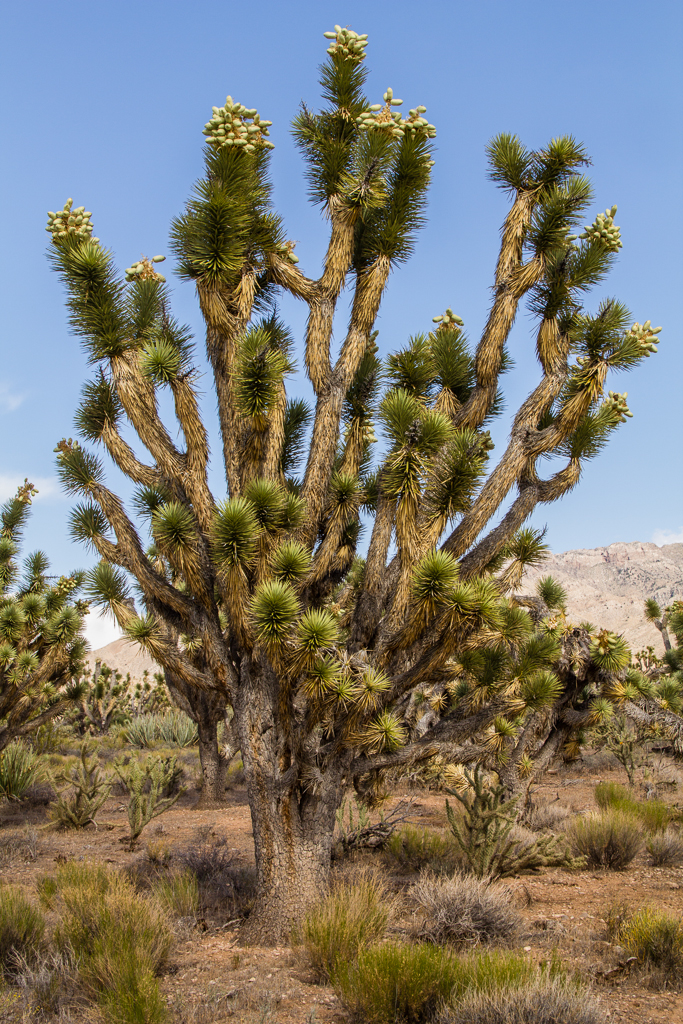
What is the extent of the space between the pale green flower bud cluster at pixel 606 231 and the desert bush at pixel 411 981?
6.14 metres

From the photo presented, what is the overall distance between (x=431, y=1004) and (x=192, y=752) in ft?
61.9

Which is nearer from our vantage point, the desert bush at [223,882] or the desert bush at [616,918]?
the desert bush at [616,918]

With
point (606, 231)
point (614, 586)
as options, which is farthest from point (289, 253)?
point (614, 586)

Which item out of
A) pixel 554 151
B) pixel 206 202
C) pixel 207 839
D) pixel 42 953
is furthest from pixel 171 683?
pixel 554 151

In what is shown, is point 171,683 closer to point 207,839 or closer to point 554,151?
point 207,839

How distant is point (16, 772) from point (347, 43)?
492 inches

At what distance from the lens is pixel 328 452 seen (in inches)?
262

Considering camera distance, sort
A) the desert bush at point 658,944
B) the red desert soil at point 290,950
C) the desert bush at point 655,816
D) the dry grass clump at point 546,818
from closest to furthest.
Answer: the red desert soil at point 290,950 → the desert bush at point 658,944 → the desert bush at point 655,816 → the dry grass clump at point 546,818

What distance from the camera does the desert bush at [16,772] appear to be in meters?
12.8

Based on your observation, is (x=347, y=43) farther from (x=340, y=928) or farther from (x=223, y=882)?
(x=223, y=882)

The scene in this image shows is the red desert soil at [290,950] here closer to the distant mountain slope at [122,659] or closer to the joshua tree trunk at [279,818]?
the joshua tree trunk at [279,818]

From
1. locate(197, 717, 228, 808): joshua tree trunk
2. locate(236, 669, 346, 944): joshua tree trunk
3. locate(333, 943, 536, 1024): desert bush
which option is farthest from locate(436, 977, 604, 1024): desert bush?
locate(197, 717, 228, 808): joshua tree trunk

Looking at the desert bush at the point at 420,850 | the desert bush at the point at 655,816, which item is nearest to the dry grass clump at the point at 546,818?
the desert bush at the point at 655,816

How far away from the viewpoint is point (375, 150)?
664 centimetres
